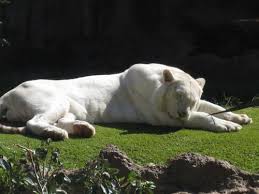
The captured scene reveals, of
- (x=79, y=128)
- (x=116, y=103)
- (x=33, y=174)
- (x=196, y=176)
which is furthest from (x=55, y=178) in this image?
(x=116, y=103)

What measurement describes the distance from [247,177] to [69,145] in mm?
2037

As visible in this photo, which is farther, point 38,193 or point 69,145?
point 69,145

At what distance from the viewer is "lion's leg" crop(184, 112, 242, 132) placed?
776 centimetres

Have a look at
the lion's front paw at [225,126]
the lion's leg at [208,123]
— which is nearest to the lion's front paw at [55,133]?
the lion's leg at [208,123]

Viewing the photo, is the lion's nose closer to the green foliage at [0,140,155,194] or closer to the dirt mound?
the dirt mound

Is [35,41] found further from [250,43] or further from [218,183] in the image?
[218,183]

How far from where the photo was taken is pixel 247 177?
5406 millimetres

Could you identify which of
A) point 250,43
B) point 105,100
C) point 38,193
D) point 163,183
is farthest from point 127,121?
point 250,43

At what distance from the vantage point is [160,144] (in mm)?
7152

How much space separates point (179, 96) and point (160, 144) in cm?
90

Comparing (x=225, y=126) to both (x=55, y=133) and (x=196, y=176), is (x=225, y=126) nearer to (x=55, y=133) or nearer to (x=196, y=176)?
(x=55, y=133)

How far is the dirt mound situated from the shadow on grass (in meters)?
2.20

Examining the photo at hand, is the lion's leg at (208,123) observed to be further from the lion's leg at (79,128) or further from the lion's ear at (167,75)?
the lion's leg at (79,128)

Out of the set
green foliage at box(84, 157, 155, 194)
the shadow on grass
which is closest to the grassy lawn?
the shadow on grass
